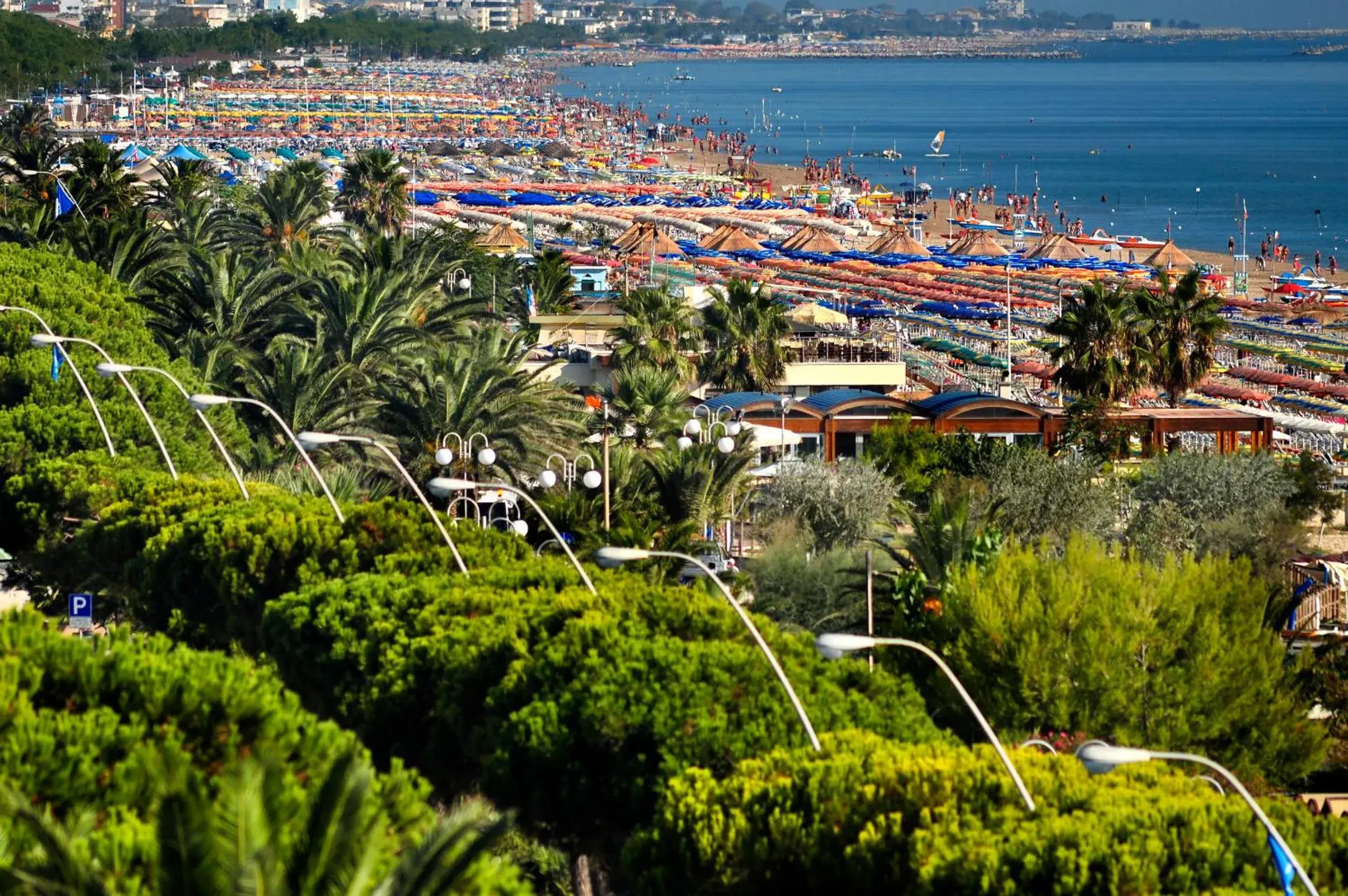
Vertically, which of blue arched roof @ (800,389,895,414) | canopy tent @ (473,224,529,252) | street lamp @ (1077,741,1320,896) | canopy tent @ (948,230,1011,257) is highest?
street lamp @ (1077,741,1320,896)

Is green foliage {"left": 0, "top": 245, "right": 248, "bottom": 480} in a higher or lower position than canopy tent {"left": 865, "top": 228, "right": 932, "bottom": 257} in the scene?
higher

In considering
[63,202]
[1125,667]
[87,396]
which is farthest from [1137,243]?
[1125,667]

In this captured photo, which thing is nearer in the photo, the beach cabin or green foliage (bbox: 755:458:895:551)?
green foliage (bbox: 755:458:895:551)

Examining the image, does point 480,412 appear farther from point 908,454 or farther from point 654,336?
point 654,336

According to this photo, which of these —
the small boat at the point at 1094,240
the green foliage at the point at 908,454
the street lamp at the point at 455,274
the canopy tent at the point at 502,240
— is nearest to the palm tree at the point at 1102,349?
the green foliage at the point at 908,454

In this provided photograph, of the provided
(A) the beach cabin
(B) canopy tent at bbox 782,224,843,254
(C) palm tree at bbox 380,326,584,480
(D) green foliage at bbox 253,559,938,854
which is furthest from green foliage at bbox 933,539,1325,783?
(B) canopy tent at bbox 782,224,843,254

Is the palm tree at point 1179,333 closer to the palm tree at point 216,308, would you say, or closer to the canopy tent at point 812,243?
the palm tree at point 216,308

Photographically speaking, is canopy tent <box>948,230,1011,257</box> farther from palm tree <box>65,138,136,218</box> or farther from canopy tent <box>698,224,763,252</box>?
palm tree <box>65,138,136,218</box>
